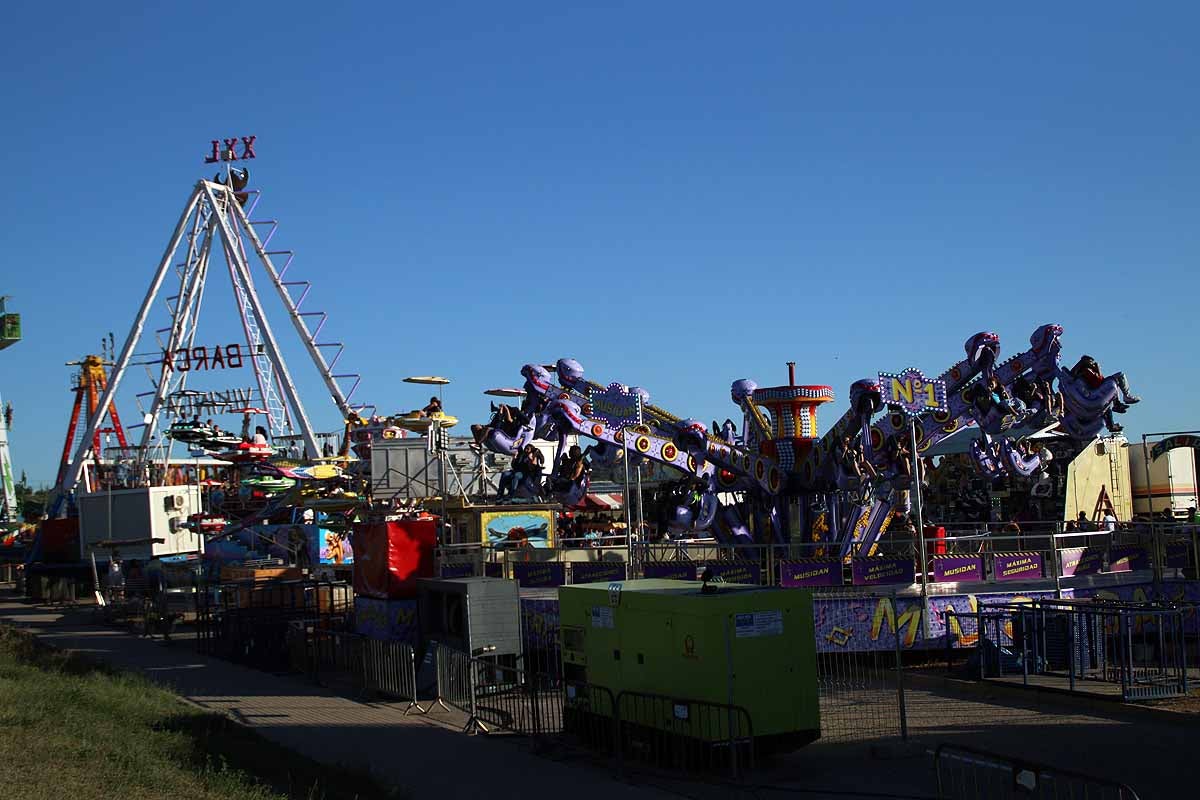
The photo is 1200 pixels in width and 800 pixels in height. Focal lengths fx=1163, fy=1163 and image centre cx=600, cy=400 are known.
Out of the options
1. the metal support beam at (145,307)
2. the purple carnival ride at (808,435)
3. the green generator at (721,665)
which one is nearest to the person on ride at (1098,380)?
the purple carnival ride at (808,435)

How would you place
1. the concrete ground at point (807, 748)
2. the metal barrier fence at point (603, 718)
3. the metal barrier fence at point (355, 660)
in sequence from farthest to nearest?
the metal barrier fence at point (355, 660), the metal barrier fence at point (603, 718), the concrete ground at point (807, 748)

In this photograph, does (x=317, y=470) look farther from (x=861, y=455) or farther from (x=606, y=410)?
(x=861, y=455)

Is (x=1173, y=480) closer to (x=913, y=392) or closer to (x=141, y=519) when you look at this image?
(x=913, y=392)

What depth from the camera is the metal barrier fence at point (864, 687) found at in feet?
49.1

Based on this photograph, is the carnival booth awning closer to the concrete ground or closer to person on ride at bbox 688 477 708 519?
person on ride at bbox 688 477 708 519

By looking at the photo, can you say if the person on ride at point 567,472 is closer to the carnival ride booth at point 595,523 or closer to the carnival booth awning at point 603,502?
the carnival ride booth at point 595,523

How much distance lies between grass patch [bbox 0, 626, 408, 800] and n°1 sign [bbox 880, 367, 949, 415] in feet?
45.1

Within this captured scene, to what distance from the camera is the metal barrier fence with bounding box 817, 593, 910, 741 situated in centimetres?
1495

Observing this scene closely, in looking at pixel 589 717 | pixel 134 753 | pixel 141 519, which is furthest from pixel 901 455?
pixel 141 519

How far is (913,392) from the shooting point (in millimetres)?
23266

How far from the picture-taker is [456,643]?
19.1 meters

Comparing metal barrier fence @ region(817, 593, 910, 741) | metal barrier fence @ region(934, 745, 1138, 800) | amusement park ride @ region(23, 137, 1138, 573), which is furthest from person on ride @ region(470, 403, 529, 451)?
metal barrier fence @ region(934, 745, 1138, 800)

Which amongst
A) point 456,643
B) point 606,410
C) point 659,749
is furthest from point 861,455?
point 659,749

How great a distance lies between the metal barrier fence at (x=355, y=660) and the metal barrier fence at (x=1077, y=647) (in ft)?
30.0
